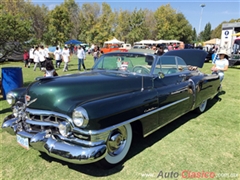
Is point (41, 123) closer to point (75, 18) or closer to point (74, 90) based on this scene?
point (74, 90)

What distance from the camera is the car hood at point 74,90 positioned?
2.69 metres

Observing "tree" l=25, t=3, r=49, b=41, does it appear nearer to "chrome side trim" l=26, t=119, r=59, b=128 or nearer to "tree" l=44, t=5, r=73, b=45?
"tree" l=44, t=5, r=73, b=45

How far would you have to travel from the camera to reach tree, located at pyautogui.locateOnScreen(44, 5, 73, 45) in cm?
3716

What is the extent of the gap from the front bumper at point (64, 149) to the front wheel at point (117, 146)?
1.07 feet

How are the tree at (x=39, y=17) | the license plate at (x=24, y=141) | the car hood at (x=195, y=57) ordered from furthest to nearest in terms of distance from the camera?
the tree at (x=39, y=17) → the car hood at (x=195, y=57) → the license plate at (x=24, y=141)

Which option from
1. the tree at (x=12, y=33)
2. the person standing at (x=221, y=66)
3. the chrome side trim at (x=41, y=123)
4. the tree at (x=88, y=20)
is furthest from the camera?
the tree at (x=88, y=20)

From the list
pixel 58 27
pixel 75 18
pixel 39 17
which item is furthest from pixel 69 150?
pixel 75 18

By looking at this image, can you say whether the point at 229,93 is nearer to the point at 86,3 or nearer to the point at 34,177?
the point at 34,177

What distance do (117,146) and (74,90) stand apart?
3.21ft

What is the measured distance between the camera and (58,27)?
3797 cm

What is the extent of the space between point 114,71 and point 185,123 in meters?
2.09

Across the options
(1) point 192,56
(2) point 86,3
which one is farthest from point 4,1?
(1) point 192,56

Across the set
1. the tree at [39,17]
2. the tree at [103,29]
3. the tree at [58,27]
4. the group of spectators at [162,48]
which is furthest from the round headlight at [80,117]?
the tree at [103,29]

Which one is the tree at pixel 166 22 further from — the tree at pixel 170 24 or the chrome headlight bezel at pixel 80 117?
the chrome headlight bezel at pixel 80 117
